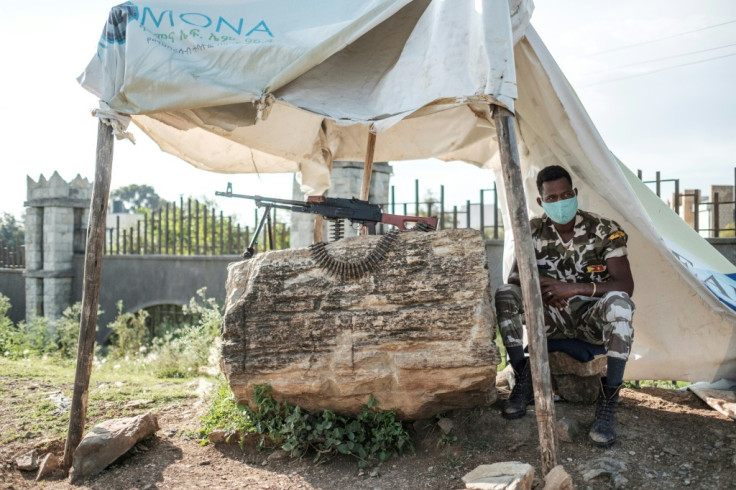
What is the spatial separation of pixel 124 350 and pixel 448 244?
22.6 ft

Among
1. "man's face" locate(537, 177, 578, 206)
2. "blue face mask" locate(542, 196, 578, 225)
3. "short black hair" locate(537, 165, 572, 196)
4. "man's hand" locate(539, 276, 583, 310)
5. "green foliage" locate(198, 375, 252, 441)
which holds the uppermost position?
"short black hair" locate(537, 165, 572, 196)

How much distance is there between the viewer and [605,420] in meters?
3.37

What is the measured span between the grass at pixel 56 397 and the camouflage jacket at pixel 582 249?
3193mm

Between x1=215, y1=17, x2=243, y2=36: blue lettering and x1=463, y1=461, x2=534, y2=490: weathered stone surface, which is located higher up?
x1=215, y1=17, x2=243, y2=36: blue lettering

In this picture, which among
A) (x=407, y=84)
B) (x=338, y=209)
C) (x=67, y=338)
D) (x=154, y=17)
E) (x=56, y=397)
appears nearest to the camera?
Answer: (x=407, y=84)

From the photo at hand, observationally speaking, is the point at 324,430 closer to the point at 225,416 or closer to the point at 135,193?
the point at 225,416

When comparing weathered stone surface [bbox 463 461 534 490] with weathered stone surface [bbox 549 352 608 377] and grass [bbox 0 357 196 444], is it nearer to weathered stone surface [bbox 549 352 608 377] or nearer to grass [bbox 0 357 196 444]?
weathered stone surface [bbox 549 352 608 377]

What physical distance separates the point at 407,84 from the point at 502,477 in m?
2.10

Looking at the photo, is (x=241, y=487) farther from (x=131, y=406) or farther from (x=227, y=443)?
(x=131, y=406)

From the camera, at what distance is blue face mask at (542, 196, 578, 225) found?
3.76 m

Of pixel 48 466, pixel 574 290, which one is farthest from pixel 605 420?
pixel 48 466

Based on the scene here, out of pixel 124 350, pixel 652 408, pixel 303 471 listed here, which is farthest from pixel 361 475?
pixel 124 350

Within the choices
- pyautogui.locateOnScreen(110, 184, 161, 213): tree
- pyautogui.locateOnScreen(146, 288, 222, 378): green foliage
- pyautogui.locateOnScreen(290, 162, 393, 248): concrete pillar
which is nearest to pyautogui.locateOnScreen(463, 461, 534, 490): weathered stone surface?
pyautogui.locateOnScreen(146, 288, 222, 378): green foliage

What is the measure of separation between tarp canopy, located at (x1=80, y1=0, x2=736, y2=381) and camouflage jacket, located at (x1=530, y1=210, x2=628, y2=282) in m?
0.17
